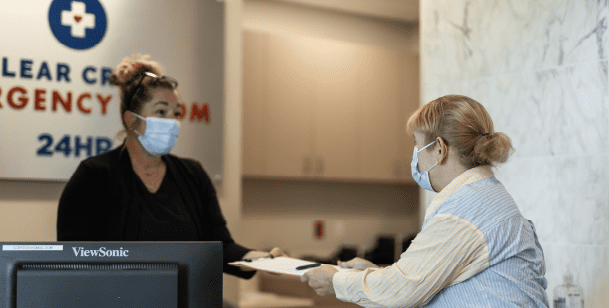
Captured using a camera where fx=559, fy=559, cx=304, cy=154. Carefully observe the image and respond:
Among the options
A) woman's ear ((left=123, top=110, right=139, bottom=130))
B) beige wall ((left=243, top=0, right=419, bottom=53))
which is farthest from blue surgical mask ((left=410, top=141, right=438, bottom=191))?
beige wall ((left=243, top=0, right=419, bottom=53))

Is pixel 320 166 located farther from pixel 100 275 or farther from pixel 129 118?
pixel 100 275

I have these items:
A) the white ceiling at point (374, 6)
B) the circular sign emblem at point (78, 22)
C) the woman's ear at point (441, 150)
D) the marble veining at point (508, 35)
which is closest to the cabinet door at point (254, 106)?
the white ceiling at point (374, 6)

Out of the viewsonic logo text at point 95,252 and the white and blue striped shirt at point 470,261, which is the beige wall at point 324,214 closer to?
the white and blue striped shirt at point 470,261

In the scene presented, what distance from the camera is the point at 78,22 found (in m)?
2.62

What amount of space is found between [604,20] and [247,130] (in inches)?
88.0

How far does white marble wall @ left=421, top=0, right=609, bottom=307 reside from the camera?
6.30 ft

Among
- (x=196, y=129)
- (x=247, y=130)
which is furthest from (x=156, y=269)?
(x=247, y=130)

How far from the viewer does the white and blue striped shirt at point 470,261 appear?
1227 mm

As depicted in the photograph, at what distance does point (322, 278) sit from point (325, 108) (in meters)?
2.57

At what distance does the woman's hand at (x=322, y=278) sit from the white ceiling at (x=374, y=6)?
3.04 metres

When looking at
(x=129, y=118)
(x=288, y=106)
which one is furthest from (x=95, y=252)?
(x=288, y=106)

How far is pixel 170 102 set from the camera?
2.04 meters

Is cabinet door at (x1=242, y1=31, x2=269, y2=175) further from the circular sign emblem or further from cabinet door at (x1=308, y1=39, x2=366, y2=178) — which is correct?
the circular sign emblem

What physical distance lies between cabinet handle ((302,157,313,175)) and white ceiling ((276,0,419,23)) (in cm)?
→ 121
